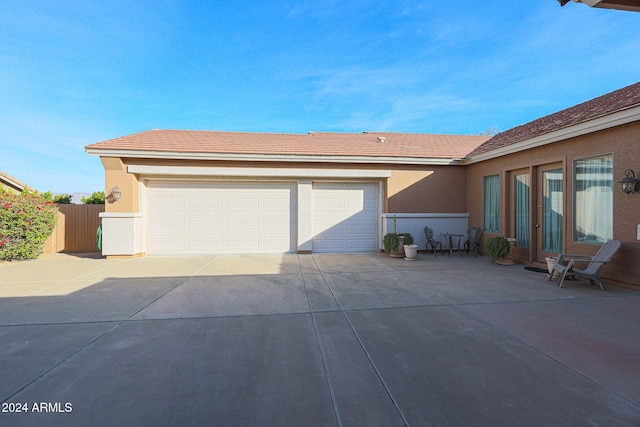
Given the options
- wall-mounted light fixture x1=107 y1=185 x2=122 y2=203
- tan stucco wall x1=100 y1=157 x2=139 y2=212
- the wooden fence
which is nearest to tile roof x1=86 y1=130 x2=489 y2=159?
tan stucco wall x1=100 y1=157 x2=139 y2=212

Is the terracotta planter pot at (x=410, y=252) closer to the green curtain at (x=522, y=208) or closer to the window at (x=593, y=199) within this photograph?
the green curtain at (x=522, y=208)

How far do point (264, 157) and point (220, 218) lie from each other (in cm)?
261

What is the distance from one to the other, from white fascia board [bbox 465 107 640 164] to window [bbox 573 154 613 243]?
0.65 metres

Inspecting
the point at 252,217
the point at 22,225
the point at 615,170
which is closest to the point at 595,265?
the point at 615,170

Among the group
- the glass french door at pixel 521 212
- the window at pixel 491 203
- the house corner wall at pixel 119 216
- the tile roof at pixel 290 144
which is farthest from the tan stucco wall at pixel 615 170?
the house corner wall at pixel 119 216

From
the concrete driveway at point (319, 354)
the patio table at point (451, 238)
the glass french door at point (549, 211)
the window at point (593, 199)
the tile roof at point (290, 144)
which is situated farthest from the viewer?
the patio table at point (451, 238)

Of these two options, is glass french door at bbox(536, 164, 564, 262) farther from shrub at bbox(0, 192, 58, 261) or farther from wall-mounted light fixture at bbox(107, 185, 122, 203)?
shrub at bbox(0, 192, 58, 261)

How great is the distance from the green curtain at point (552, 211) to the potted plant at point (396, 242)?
3.47 metres

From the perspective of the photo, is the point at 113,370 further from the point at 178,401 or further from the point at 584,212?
the point at 584,212

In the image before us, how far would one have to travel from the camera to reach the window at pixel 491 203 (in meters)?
9.30

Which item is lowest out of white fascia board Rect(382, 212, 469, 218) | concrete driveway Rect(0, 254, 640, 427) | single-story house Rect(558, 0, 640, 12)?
concrete driveway Rect(0, 254, 640, 427)

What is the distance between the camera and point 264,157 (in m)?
9.68

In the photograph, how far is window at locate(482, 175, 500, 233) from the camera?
9.30 m

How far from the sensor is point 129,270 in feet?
24.3
